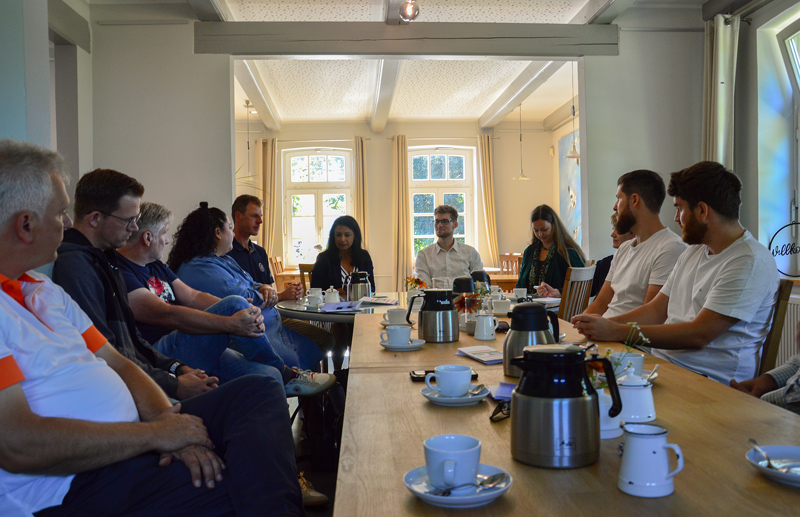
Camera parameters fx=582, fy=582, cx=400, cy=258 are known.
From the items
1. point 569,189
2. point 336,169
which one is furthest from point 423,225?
point 569,189

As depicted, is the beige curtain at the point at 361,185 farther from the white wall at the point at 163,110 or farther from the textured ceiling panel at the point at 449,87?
the white wall at the point at 163,110

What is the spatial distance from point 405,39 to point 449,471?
4700mm

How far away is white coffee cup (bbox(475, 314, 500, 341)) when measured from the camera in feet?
6.66

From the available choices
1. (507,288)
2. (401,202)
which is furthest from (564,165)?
(507,288)

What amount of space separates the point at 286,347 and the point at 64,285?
4.79ft

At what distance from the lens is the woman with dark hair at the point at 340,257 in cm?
441

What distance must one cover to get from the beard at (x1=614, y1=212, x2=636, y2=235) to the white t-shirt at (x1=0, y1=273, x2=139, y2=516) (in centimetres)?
229

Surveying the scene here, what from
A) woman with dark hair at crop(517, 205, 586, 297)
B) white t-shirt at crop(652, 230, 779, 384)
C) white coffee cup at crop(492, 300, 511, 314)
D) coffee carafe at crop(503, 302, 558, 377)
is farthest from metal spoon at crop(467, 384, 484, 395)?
woman with dark hair at crop(517, 205, 586, 297)

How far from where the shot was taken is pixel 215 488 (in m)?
1.24

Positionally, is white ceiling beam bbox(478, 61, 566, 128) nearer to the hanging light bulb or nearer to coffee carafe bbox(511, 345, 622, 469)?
the hanging light bulb

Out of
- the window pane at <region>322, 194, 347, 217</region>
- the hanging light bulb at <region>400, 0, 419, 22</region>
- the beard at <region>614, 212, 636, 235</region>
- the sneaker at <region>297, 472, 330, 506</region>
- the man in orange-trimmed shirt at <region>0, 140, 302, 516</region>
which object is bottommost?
the sneaker at <region>297, 472, 330, 506</region>

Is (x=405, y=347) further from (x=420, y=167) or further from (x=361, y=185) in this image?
(x=420, y=167)

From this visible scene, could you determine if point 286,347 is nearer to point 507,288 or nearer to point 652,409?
point 652,409

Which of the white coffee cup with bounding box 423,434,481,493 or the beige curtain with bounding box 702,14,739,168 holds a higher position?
the beige curtain with bounding box 702,14,739,168
